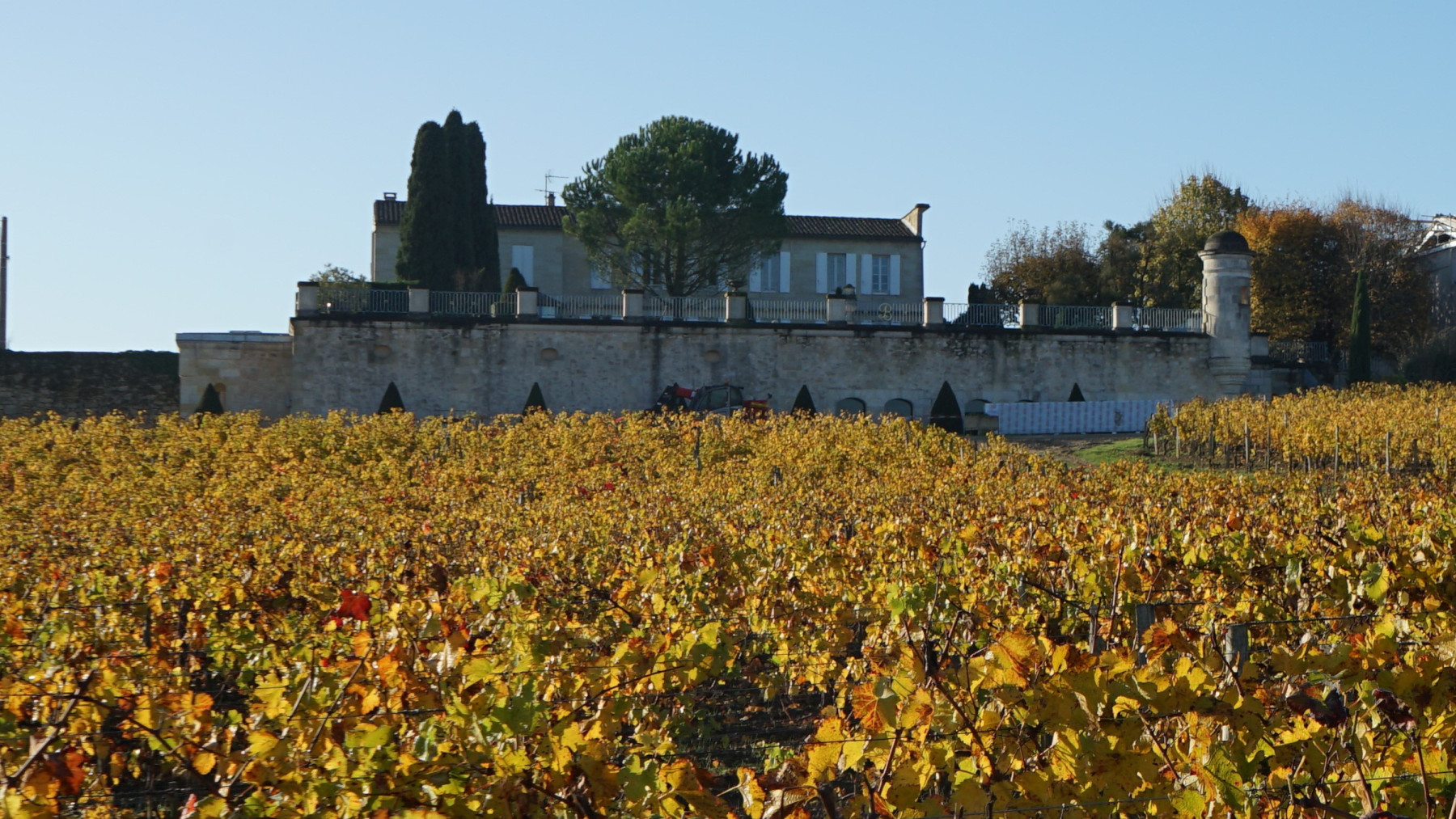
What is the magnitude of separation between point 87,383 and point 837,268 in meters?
19.7

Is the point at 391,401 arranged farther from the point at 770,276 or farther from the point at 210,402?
the point at 770,276

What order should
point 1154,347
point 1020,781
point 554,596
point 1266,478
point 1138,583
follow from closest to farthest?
point 1020,781 < point 1138,583 < point 554,596 < point 1266,478 < point 1154,347

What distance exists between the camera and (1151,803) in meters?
3.02

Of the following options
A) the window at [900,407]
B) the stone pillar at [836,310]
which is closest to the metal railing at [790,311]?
the stone pillar at [836,310]

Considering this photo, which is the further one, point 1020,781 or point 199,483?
point 199,483

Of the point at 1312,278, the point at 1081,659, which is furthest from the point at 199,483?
the point at 1312,278

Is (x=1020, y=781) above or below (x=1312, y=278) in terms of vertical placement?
below

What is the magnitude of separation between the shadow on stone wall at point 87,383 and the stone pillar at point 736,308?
39.6 feet

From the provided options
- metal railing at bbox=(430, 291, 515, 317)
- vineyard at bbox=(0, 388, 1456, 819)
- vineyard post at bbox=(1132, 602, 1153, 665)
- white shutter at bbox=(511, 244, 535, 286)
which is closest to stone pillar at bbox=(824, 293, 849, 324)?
metal railing at bbox=(430, 291, 515, 317)

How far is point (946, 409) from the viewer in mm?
29094

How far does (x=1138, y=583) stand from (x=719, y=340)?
80.6ft

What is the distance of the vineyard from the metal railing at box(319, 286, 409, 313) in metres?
15.2

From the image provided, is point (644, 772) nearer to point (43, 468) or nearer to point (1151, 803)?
point (1151, 803)

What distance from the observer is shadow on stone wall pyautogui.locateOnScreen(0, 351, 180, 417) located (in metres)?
28.4
